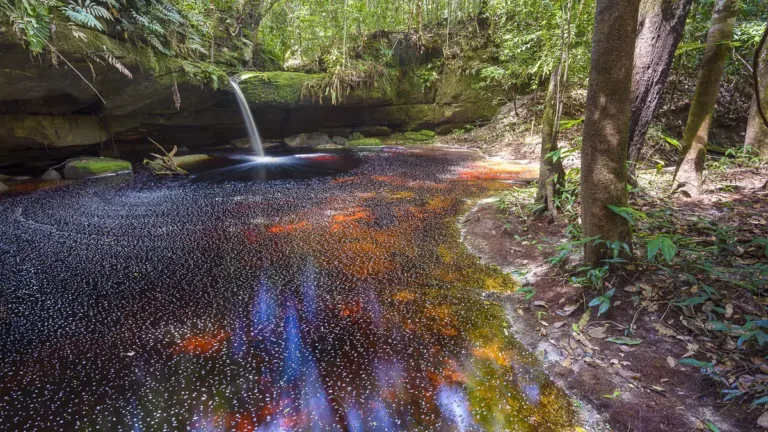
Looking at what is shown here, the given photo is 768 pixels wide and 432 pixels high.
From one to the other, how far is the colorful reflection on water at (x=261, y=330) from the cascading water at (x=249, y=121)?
→ 27.5 ft

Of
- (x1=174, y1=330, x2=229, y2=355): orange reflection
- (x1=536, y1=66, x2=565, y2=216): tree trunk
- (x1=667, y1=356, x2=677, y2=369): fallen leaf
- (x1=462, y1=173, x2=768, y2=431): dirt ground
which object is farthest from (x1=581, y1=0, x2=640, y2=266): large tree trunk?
(x1=174, y1=330, x2=229, y2=355): orange reflection

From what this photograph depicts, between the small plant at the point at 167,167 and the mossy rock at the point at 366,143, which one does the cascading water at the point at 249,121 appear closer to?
the mossy rock at the point at 366,143

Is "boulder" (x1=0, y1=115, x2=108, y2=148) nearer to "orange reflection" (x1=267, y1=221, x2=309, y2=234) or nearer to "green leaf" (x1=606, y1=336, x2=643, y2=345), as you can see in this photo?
"orange reflection" (x1=267, y1=221, x2=309, y2=234)

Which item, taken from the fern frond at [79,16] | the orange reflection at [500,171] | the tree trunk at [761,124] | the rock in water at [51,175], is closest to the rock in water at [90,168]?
the rock in water at [51,175]

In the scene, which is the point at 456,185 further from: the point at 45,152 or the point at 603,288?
the point at 45,152

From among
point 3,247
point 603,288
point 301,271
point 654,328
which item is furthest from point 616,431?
point 3,247

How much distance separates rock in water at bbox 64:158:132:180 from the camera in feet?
31.3

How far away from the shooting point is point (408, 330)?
2.82 meters

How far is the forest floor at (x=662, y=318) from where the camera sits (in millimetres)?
1918

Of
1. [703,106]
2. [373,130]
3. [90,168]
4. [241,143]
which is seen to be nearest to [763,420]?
[703,106]

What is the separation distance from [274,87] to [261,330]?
12332 millimetres

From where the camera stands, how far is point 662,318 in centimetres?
243

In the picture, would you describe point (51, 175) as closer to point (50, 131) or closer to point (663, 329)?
point (50, 131)

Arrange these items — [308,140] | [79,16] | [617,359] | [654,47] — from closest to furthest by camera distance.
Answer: [617,359] → [654,47] → [79,16] → [308,140]
